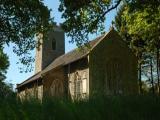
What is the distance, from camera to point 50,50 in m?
72.4

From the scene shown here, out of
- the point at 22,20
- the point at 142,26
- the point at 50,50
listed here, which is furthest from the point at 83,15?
the point at 50,50

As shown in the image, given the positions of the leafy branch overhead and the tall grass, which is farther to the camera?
the leafy branch overhead

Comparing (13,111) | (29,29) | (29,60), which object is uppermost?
(29,29)

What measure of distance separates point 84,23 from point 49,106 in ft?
47.9

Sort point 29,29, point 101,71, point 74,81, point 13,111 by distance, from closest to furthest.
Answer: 1. point 13,111
2. point 29,29
3. point 101,71
4. point 74,81

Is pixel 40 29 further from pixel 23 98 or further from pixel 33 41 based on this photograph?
pixel 23 98

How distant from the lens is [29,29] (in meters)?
28.1

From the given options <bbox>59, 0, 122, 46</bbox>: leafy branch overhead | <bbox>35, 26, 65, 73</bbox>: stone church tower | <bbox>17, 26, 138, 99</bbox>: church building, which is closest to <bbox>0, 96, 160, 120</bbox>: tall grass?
<bbox>59, 0, 122, 46</bbox>: leafy branch overhead

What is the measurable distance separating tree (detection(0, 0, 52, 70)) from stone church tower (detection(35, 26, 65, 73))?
136ft

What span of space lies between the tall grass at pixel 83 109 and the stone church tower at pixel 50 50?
59.5 metres

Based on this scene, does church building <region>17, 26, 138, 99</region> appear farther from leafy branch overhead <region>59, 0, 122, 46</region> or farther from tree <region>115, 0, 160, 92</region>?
leafy branch overhead <region>59, 0, 122, 46</region>

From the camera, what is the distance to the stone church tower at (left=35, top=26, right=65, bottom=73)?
70.5 m

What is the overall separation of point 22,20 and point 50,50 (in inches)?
1768

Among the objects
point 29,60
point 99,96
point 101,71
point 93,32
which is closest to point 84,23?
point 93,32
